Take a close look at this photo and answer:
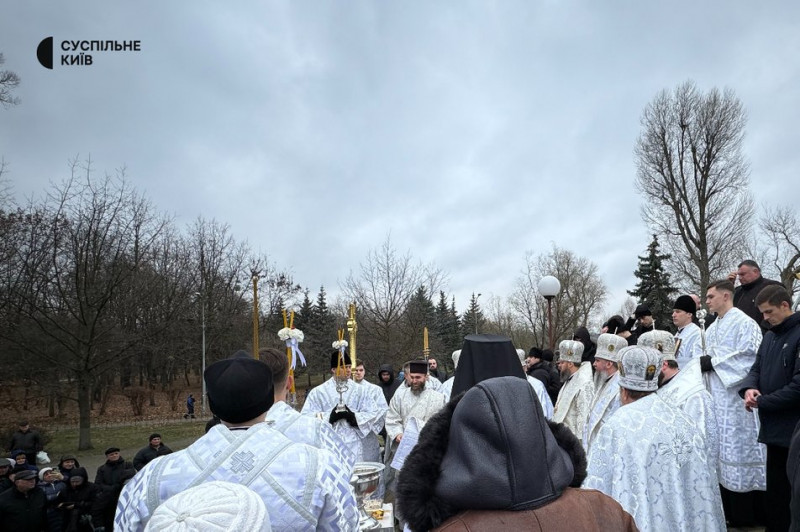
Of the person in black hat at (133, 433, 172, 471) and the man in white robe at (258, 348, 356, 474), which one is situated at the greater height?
the man in white robe at (258, 348, 356, 474)

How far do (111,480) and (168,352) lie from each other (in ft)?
86.1

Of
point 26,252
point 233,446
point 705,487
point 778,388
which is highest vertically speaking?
point 26,252

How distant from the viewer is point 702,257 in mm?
24156

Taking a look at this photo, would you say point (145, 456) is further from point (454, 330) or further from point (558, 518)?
point (454, 330)

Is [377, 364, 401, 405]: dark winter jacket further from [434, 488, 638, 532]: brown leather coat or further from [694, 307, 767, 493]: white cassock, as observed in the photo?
[434, 488, 638, 532]: brown leather coat

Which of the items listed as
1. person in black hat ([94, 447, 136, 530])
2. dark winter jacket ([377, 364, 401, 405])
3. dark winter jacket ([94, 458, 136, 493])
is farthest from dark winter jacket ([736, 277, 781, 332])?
dark winter jacket ([94, 458, 136, 493])

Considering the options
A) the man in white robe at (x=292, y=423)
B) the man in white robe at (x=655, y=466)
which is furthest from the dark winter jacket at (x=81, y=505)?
the man in white robe at (x=655, y=466)

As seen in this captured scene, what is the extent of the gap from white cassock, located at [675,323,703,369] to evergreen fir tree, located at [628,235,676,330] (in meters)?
24.3

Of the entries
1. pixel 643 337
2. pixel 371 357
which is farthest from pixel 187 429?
pixel 643 337

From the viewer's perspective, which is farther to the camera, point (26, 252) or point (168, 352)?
point (168, 352)

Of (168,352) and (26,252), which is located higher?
(26,252)

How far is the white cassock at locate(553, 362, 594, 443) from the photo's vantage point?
7113mm

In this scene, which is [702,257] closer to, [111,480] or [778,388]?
[778,388]

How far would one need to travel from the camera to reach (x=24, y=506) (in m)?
8.09
